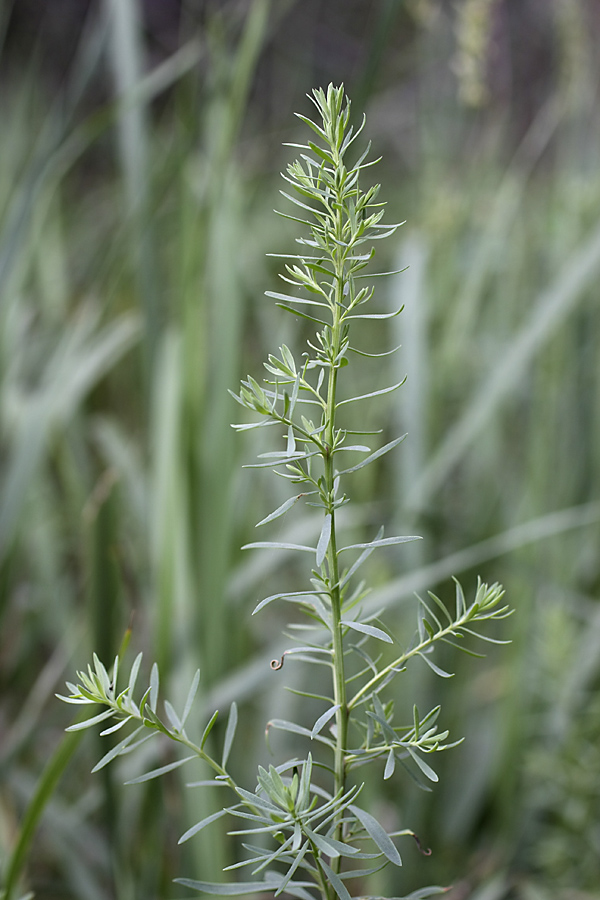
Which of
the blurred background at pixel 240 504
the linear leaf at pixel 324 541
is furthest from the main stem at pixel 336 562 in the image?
the blurred background at pixel 240 504

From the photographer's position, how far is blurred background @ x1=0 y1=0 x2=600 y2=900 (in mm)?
477

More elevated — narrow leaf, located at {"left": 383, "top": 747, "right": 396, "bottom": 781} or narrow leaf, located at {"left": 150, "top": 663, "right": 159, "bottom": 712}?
narrow leaf, located at {"left": 150, "top": 663, "right": 159, "bottom": 712}

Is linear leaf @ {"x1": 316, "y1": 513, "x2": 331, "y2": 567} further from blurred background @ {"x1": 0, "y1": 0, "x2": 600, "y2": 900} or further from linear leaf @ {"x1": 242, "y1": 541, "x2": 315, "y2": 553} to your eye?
blurred background @ {"x1": 0, "y1": 0, "x2": 600, "y2": 900}

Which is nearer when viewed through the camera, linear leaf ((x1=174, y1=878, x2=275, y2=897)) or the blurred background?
linear leaf ((x1=174, y1=878, x2=275, y2=897))

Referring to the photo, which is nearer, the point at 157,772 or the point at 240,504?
the point at 157,772

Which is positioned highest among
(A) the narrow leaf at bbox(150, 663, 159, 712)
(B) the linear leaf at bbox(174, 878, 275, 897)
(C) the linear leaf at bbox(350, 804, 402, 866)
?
(A) the narrow leaf at bbox(150, 663, 159, 712)

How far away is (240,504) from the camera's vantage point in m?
0.62

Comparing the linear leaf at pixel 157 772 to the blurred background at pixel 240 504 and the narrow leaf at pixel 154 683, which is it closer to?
the narrow leaf at pixel 154 683

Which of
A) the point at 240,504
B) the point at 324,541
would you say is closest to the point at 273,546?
the point at 324,541

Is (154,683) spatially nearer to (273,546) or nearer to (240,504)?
(273,546)

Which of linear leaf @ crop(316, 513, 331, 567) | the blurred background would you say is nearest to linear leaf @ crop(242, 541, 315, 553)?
linear leaf @ crop(316, 513, 331, 567)

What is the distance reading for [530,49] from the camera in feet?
8.15

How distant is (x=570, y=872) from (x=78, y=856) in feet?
1.01

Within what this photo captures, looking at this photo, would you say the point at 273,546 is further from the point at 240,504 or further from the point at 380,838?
the point at 240,504
